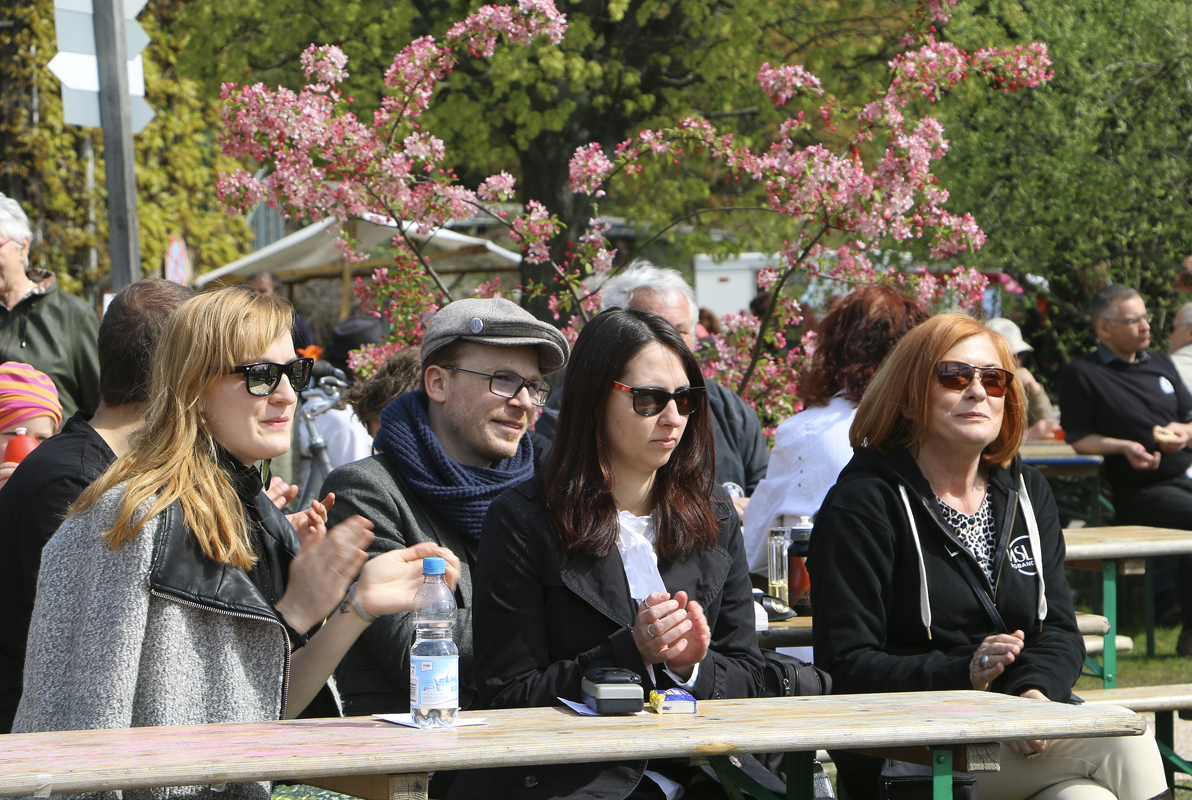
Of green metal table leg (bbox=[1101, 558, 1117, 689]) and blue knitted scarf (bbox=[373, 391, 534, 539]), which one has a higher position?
blue knitted scarf (bbox=[373, 391, 534, 539])

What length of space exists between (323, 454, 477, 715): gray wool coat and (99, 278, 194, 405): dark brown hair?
60 cm

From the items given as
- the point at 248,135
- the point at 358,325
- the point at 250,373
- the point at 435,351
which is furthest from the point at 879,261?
the point at 250,373

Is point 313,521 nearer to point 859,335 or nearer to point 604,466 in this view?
point 604,466

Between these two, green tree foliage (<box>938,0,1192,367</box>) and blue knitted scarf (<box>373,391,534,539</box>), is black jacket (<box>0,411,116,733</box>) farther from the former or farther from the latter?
green tree foliage (<box>938,0,1192,367</box>)

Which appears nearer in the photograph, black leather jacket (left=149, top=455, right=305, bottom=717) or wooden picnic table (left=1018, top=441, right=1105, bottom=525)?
black leather jacket (left=149, top=455, right=305, bottom=717)

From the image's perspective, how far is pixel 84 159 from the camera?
51.7ft

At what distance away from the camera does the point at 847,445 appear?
14.6 feet

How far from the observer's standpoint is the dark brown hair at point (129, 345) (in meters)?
3.06

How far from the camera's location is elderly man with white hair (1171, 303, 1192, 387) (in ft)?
27.4

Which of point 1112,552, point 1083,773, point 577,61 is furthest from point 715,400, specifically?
point 577,61

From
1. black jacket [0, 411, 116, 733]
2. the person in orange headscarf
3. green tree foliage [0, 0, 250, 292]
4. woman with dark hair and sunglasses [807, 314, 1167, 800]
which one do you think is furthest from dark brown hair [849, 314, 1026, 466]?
green tree foliage [0, 0, 250, 292]

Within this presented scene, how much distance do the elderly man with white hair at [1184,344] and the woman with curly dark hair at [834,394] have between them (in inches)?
185

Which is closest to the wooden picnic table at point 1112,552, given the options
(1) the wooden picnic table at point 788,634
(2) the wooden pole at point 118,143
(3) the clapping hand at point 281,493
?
(1) the wooden picnic table at point 788,634

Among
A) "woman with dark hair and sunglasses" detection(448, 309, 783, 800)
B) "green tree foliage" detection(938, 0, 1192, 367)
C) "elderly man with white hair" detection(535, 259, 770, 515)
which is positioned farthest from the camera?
"green tree foliage" detection(938, 0, 1192, 367)
